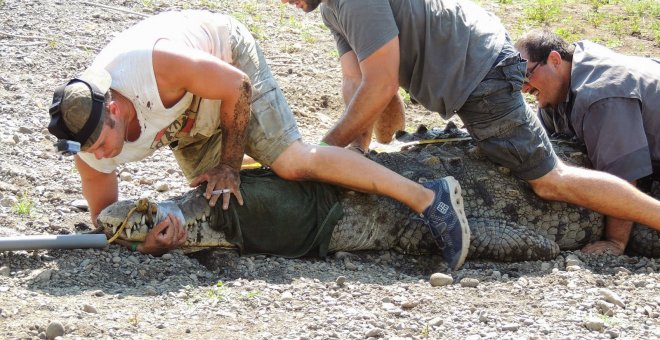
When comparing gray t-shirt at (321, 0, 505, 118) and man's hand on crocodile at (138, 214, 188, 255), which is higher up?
gray t-shirt at (321, 0, 505, 118)

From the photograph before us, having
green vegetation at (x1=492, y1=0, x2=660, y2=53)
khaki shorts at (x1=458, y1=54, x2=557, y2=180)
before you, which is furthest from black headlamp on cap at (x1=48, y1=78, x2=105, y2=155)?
green vegetation at (x1=492, y1=0, x2=660, y2=53)

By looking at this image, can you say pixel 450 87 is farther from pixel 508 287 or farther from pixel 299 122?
pixel 299 122

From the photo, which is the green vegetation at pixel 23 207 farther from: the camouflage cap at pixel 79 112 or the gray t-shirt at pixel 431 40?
the gray t-shirt at pixel 431 40

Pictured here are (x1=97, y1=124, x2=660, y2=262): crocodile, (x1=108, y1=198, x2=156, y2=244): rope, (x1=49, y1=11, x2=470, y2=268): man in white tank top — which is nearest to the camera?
(x1=49, y1=11, x2=470, y2=268): man in white tank top

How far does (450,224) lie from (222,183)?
1.27 meters

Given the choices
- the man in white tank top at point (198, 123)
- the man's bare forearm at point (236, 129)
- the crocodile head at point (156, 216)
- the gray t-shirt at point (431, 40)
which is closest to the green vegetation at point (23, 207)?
the man in white tank top at point (198, 123)

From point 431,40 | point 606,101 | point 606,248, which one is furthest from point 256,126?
point 606,248

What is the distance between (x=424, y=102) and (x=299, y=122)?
2082mm

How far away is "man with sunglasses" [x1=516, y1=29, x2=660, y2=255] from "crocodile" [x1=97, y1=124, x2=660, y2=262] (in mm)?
161

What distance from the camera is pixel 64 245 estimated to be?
494 cm

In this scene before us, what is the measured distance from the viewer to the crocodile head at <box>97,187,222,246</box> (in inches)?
202

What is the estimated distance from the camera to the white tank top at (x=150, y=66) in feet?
15.7

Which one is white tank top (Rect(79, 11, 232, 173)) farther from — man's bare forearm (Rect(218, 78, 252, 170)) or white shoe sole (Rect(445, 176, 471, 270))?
white shoe sole (Rect(445, 176, 471, 270))

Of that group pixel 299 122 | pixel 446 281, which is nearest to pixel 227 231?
pixel 446 281
